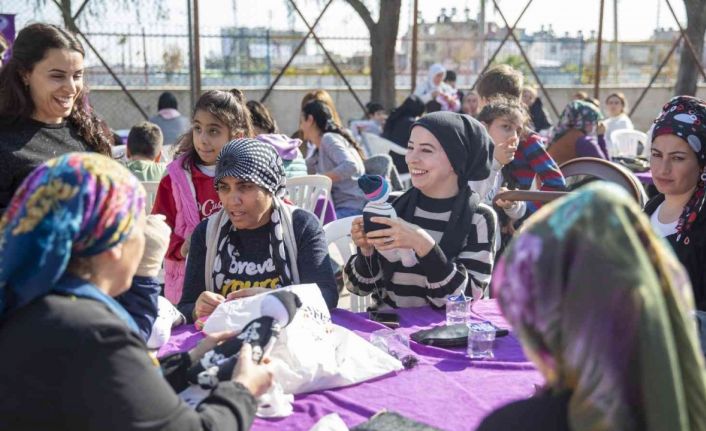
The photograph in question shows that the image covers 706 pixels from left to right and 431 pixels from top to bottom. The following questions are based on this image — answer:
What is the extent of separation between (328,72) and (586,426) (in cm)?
1304

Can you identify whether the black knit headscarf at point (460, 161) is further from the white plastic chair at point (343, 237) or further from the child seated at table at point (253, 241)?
the white plastic chair at point (343, 237)

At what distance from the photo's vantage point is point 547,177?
472 centimetres

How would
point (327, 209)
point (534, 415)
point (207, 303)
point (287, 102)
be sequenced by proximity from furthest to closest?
point (287, 102) < point (327, 209) < point (207, 303) < point (534, 415)

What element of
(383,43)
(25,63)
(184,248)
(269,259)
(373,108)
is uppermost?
(383,43)

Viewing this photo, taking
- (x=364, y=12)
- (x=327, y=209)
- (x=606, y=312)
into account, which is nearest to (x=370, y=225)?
(x=606, y=312)

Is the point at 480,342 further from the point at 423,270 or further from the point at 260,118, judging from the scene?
the point at 260,118

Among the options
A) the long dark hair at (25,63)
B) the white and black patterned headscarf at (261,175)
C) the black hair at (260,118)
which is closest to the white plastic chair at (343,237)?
the white and black patterned headscarf at (261,175)

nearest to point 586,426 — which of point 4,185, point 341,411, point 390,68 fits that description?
point 341,411

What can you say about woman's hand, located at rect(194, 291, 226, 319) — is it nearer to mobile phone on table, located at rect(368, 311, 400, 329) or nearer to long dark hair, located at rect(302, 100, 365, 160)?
mobile phone on table, located at rect(368, 311, 400, 329)

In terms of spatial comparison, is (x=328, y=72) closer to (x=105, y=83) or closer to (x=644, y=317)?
(x=105, y=83)

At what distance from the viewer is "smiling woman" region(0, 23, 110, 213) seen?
3.13m

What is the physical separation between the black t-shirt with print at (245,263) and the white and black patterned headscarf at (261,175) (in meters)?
0.01

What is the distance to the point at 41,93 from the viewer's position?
3.18 m

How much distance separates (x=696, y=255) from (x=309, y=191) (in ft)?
9.30
